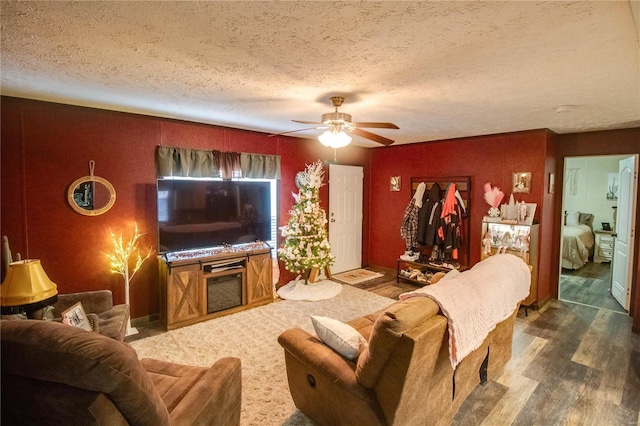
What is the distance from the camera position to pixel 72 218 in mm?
3420

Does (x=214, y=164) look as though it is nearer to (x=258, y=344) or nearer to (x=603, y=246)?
(x=258, y=344)

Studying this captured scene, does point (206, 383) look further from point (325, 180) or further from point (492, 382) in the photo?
point (325, 180)

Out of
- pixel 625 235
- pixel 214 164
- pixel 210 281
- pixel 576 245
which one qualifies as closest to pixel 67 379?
pixel 210 281

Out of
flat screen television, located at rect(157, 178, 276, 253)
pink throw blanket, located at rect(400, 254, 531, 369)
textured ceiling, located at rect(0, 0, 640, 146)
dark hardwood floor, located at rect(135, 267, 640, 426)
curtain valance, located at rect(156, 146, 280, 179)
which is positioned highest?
Answer: textured ceiling, located at rect(0, 0, 640, 146)

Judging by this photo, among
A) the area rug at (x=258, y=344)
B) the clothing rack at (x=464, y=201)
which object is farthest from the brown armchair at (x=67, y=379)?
the clothing rack at (x=464, y=201)

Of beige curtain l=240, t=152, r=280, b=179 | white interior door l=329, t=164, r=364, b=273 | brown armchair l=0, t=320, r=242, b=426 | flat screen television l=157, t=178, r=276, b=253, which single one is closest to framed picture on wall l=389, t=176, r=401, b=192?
white interior door l=329, t=164, r=364, b=273

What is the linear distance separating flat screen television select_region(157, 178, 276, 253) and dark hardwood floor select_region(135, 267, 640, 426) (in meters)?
1.14

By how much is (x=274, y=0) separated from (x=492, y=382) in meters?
3.14

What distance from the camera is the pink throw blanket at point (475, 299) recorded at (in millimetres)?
1837

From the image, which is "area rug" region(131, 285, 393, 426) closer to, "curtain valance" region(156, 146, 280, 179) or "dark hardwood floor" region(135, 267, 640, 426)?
"dark hardwood floor" region(135, 267, 640, 426)

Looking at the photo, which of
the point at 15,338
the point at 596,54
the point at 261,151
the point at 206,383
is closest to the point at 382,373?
the point at 206,383

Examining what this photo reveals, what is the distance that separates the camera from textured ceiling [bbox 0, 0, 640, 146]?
60.4 inches

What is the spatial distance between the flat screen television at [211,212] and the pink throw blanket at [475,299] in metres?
2.86

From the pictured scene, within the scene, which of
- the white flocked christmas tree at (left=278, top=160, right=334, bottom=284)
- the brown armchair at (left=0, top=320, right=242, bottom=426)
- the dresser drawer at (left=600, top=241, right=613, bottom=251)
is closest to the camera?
the brown armchair at (left=0, top=320, right=242, bottom=426)
